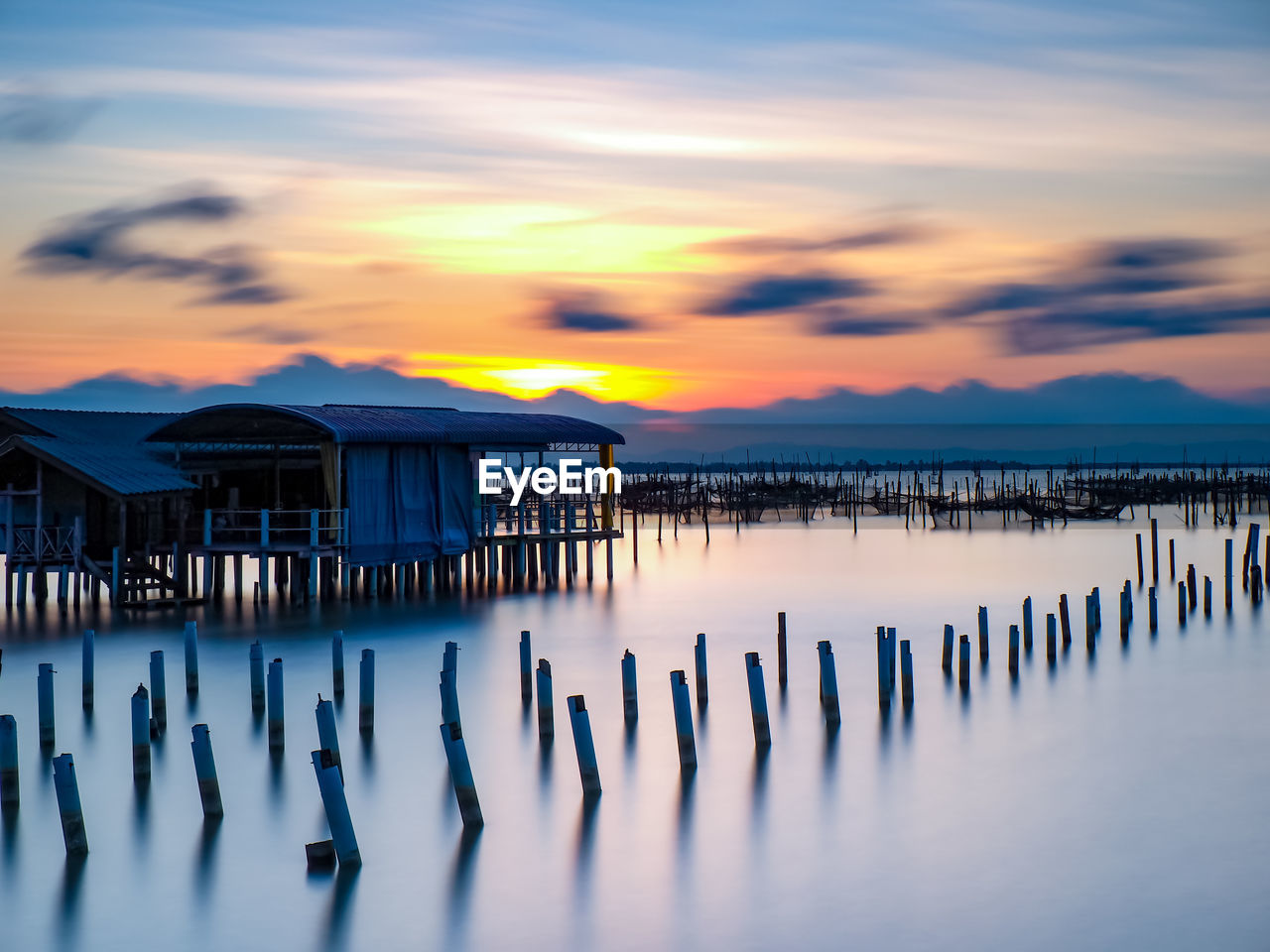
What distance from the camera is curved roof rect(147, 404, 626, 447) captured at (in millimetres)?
32719

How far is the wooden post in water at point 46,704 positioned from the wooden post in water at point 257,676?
291 cm

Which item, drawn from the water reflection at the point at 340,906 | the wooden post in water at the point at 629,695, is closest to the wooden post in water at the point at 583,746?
the water reflection at the point at 340,906

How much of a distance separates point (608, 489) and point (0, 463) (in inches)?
672

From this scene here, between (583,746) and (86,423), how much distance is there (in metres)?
26.3

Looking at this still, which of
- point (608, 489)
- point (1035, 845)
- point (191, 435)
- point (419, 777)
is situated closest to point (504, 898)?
point (419, 777)

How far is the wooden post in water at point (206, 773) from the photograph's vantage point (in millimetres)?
15492

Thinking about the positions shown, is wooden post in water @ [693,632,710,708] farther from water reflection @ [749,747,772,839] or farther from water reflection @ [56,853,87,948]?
water reflection @ [56,853,87,948]

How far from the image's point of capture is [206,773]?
1611 cm

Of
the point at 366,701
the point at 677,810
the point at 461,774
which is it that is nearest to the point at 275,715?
the point at 366,701

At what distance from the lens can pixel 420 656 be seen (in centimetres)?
2847

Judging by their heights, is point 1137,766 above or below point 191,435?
below

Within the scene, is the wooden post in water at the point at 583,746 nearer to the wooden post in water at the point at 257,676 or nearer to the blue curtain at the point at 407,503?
the wooden post in water at the point at 257,676

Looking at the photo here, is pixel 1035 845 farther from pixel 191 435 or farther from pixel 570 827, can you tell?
pixel 191 435

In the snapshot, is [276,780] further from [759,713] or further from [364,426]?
[364,426]
